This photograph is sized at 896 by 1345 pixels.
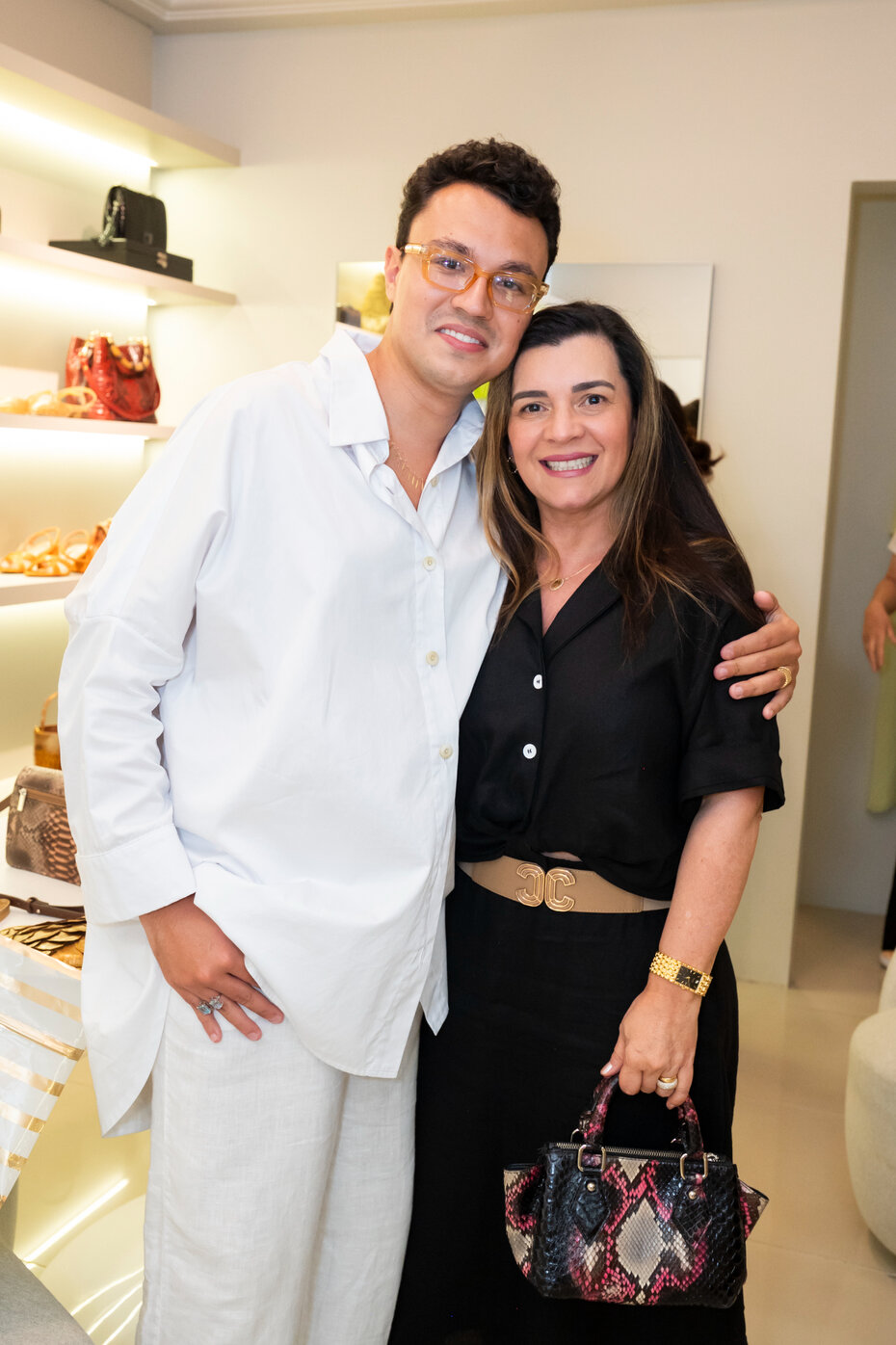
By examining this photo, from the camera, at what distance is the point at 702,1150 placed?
1.45 meters

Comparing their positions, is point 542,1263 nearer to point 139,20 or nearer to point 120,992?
point 120,992

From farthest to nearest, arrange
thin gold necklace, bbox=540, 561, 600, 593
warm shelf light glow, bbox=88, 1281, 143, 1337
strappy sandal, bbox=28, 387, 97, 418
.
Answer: strappy sandal, bbox=28, 387, 97, 418 < warm shelf light glow, bbox=88, 1281, 143, 1337 < thin gold necklace, bbox=540, 561, 600, 593

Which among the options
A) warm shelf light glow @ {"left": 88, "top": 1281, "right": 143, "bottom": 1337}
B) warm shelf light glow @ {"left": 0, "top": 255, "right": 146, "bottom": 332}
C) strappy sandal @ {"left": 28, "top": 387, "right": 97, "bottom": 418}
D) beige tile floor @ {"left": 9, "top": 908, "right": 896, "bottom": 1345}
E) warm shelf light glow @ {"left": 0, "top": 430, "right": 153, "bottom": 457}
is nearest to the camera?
warm shelf light glow @ {"left": 88, "top": 1281, "right": 143, "bottom": 1337}

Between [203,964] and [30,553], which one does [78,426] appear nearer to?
[30,553]

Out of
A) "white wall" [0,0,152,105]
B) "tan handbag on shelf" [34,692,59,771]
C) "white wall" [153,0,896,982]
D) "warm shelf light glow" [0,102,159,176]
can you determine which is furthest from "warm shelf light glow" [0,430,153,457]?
"tan handbag on shelf" [34,692,59,771]

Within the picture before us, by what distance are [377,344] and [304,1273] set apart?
124 centimetres

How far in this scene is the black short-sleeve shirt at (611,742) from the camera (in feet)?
4.84

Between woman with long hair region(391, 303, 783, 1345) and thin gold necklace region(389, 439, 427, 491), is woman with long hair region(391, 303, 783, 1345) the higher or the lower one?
the lower one

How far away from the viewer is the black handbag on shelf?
3.60 metres

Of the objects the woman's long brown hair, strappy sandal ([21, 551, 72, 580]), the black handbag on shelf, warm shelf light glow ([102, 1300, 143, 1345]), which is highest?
the black handbag on shelf

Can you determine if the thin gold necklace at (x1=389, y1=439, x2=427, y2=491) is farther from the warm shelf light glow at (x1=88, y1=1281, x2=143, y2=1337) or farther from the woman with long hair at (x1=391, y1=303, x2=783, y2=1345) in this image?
the warm shelf light glow at (x1=88, y1=1281, x2=143, y2=1337)

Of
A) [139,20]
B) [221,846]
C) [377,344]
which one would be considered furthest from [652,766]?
[139,20]

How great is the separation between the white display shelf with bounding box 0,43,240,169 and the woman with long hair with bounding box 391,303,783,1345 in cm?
224

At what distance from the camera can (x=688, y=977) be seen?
4.82 feet
